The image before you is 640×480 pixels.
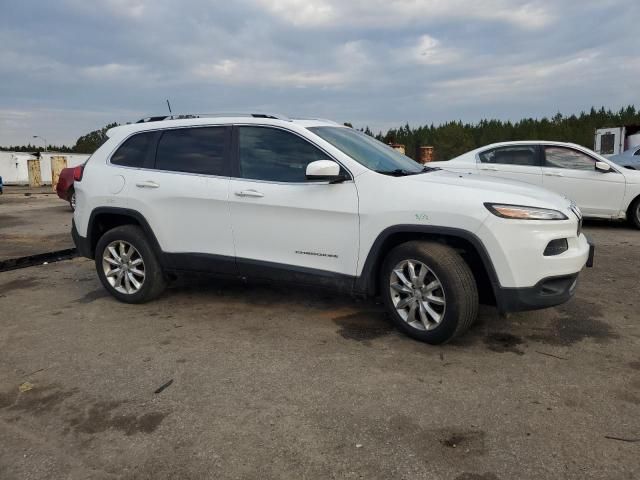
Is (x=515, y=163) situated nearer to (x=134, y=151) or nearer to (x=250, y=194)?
(x=250, y=194)

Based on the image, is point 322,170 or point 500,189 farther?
point 322,170

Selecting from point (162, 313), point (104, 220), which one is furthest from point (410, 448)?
point (104, 220)

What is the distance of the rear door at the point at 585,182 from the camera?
367 inches

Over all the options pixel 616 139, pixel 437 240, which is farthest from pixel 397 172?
pixel 616 139

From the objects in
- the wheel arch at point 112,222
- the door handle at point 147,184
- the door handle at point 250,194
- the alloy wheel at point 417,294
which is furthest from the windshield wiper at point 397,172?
the wheel arch at point 112,222

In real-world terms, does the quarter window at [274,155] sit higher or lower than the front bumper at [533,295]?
higher

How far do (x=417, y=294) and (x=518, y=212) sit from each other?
0.92 metres

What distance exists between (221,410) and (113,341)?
1.59 m

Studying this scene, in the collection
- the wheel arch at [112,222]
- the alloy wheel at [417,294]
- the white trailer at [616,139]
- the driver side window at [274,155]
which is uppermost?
the white trailer at [616,139]

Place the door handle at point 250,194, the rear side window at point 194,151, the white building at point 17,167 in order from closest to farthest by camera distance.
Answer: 1. the door handle at point 250,194
2. the rear side window at point 194,151
3. the white building at point 17,167

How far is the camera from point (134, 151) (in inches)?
205

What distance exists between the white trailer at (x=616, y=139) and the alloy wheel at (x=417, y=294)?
1988 cm

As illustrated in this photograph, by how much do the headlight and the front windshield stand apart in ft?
3.02

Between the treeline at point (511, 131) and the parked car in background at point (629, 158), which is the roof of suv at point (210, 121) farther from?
the treeline at point (511, 131)
